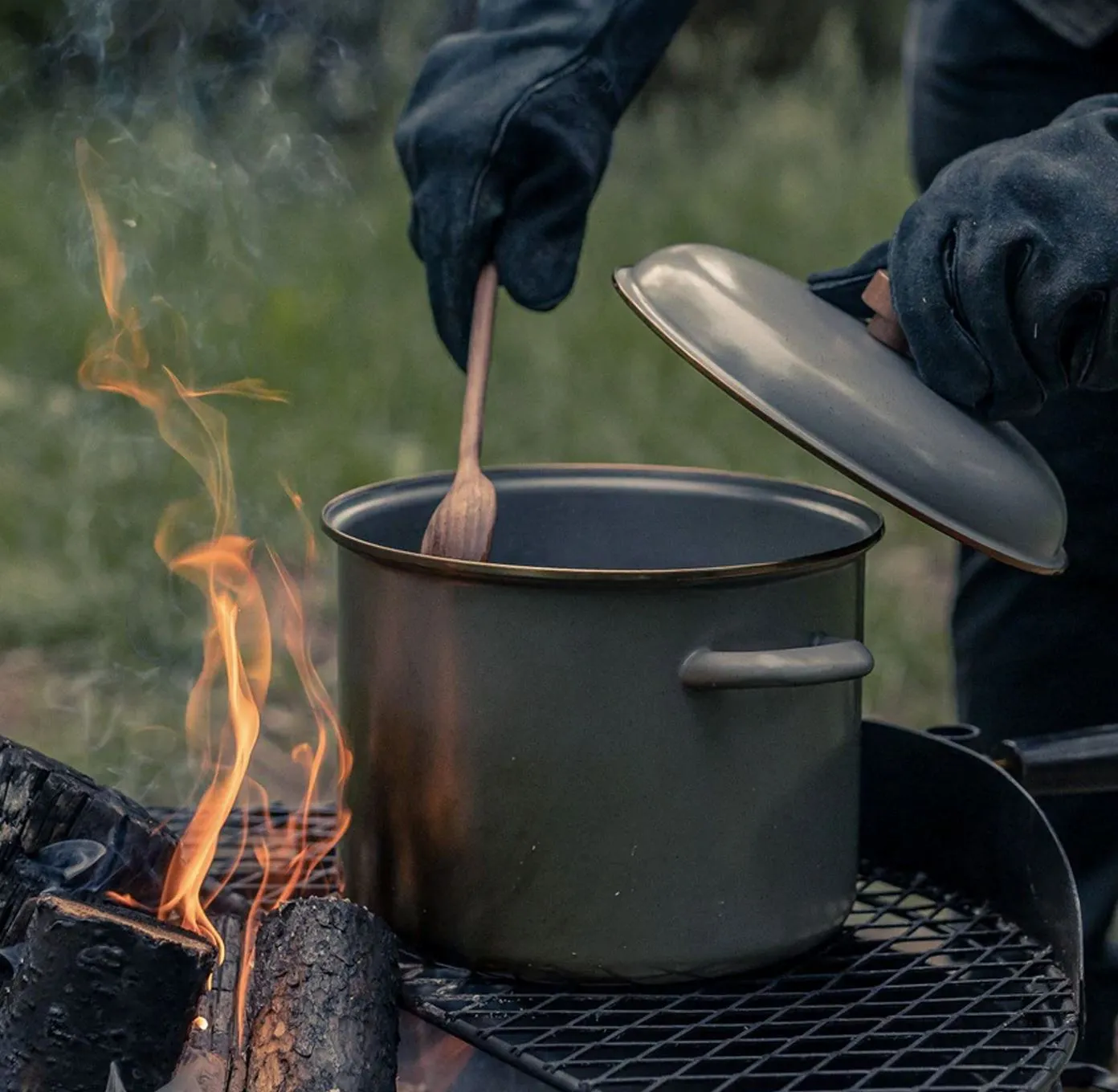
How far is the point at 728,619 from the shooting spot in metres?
1.25

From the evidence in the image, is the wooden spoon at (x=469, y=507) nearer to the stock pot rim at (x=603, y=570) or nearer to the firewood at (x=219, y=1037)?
the stock pot rim at (x=603, y=570)

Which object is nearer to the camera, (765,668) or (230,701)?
(765,668)

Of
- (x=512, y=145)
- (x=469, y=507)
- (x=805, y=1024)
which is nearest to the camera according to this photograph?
(x=805, y=1024)

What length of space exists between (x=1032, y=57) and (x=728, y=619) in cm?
105

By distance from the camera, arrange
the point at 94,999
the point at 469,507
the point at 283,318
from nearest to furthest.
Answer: the point at 94,999 → the point at 469,507 → the point at 283,318

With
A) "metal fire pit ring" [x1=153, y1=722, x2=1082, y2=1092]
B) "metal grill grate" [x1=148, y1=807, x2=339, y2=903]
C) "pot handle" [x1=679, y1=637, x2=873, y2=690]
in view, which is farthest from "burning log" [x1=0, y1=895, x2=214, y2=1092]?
"pot handle" [x1=679, y1=637, x2=873, y2=690]

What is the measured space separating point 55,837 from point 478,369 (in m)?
0.59

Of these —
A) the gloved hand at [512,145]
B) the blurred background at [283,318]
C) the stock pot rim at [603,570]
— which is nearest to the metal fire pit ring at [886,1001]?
the stock pot rim at [603,570]

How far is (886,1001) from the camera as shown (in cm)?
135

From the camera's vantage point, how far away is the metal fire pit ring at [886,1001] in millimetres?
1234

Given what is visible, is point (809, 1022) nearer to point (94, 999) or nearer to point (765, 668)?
point (765, 668)

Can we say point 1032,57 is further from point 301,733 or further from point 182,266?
point 182,266

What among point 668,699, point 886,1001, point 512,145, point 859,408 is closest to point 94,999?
point 668,699

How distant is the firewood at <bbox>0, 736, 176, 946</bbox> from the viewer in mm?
1369
